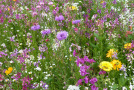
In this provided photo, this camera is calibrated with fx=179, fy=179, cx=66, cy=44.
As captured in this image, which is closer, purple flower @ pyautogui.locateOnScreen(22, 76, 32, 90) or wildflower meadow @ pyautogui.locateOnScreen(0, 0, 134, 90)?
wildflower meadow @ pyautogui.locateOnScreen(0, 0, 134, 90)

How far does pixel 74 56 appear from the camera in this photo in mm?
2029

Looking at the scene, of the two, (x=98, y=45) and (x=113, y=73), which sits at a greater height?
(x=98, y=45)

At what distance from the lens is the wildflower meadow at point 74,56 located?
181 cm

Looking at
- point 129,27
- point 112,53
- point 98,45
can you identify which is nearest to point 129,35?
point 129,27

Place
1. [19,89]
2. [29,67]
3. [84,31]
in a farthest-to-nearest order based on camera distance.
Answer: [84,31] < [29,67] < [19,89]

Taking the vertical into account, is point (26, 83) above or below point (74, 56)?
below

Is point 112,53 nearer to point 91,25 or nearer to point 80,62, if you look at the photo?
point 80,62

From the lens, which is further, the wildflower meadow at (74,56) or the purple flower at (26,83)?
the purple flower at (26,83)

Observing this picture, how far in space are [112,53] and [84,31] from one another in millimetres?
951

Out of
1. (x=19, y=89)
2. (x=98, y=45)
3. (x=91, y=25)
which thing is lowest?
(x=19, y=89)

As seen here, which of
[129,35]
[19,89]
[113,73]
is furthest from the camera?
[129,35]

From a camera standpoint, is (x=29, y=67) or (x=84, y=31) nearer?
(x=29, y=67)

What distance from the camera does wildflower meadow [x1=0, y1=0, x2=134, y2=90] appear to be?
1813 mm

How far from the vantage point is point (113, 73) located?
1.94m
